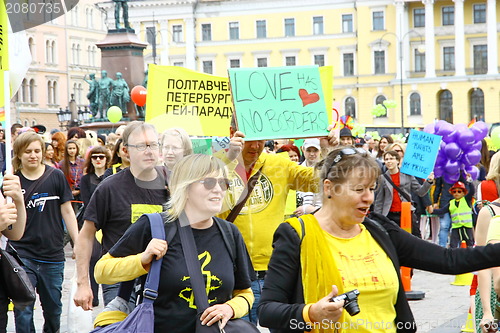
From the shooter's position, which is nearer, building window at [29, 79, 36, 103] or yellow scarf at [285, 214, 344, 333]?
yellow scarf at [285, 214, 344, 333]

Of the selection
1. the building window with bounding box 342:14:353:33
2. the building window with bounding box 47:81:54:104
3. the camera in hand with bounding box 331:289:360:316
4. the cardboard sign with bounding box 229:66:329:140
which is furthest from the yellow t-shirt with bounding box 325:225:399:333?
the building window with bounding box 342:14:353:33

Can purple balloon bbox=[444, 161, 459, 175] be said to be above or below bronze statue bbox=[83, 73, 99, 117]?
below

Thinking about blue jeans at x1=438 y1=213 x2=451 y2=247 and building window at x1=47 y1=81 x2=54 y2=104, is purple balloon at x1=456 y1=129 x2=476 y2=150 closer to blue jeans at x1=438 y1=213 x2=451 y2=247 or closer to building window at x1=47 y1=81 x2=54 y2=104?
Result: blue jeans at x1=438 y1=213 x2=451 y2=247

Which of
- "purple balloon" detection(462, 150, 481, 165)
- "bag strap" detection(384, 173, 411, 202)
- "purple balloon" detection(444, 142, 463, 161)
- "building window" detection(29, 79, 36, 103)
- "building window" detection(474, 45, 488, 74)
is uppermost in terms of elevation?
"building window" detection(474, 45, 488, 74)

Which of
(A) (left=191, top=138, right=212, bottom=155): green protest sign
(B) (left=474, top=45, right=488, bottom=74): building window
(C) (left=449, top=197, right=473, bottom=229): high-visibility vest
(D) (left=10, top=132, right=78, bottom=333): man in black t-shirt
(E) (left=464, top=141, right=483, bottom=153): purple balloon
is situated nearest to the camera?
(A) (left=191, top=138, right=212, bottom=155): green protest sign

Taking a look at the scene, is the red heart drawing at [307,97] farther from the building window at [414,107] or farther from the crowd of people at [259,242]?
the building window at [414,107]

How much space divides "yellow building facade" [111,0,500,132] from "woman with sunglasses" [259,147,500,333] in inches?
2582

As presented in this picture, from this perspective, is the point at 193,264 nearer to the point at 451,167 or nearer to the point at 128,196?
the point at 128,196

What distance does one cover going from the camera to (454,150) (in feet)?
39.3

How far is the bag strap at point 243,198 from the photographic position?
17.5 feet

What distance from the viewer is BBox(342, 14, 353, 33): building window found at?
7631 centimetres

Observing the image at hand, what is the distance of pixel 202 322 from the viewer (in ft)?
12.2

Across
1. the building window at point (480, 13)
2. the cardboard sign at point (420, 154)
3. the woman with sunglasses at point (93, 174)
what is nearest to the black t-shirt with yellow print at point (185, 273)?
the woman with sunglasses at point (93, 174)

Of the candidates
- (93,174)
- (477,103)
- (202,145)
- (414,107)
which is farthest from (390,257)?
(477,103)
